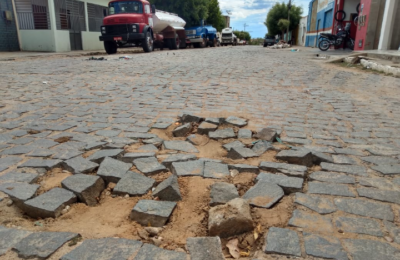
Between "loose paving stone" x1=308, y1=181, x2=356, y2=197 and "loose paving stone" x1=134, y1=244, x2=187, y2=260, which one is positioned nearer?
"loose paving stone" x1=134, y1=244, x2=187, y2=260

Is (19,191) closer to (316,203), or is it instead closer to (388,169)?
(316,203)

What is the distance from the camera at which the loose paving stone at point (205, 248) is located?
169 centimetres

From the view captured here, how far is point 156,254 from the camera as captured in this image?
1.71 metres

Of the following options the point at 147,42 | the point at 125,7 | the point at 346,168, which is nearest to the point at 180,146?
the point at 346,168

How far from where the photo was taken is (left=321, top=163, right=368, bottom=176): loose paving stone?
9.17 feet

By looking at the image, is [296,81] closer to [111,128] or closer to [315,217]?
[111,128]

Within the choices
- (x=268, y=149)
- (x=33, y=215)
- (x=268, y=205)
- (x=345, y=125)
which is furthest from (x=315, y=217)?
(x=345, y=125)

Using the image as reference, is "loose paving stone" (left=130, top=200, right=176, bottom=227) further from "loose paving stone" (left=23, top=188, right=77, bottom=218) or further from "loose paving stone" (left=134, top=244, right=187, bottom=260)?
"loose paving stone" (left=23, top=188, right=77, bottom=218)

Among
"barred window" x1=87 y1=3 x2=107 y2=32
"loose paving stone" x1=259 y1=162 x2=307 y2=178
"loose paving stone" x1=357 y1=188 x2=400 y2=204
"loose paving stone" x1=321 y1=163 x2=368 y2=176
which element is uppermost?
"barred window" x1=87 y1=3 x2=107 y2=32

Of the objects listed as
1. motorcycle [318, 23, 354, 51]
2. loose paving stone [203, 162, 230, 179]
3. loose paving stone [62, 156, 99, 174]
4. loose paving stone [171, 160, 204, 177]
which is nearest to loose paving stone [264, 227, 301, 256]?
loose paving stone [203, 162, 230, 179]

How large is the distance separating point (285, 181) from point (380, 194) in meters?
0.71

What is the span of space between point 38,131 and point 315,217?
3341mm

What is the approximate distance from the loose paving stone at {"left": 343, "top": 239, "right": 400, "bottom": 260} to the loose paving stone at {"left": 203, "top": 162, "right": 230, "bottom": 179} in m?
1.10

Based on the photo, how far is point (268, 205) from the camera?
7.19ft
